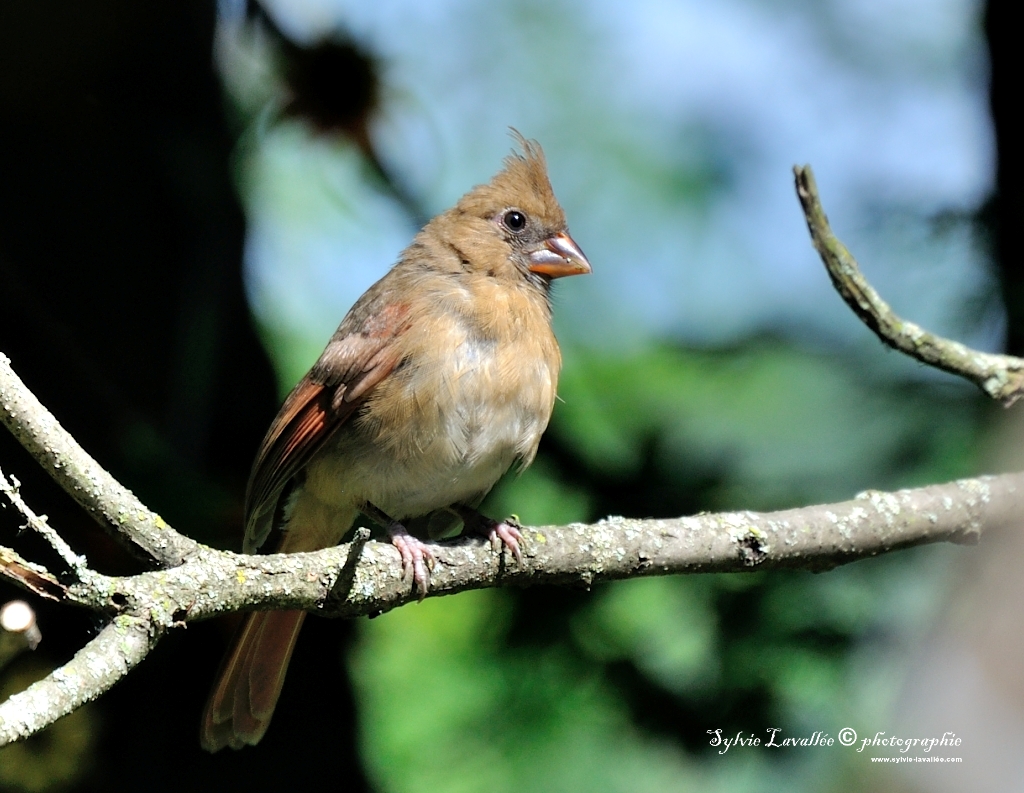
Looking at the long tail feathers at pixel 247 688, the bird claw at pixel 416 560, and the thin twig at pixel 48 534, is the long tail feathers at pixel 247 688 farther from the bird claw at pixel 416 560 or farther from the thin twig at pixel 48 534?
the thin twig at pixel 48 534

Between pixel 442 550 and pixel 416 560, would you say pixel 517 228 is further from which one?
pixel 416 560

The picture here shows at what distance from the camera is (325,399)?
3.56m

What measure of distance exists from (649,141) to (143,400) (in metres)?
3.08

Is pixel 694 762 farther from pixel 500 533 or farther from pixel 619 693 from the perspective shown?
pixel 500 533

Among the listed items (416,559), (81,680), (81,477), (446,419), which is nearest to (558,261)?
(446,419)

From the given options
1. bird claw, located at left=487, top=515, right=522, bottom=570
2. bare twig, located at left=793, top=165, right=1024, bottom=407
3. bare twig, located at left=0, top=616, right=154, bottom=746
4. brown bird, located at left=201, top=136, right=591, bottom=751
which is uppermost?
bare twig, located at left=793, top=165, right=1024, bottom=407

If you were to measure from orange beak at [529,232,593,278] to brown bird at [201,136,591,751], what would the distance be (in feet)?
0.62

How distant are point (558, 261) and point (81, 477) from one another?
217cm

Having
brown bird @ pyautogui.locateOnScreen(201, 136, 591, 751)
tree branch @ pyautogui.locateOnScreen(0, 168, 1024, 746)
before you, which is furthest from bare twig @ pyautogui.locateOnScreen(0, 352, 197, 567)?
brown bird @ pyautogui.locateOnScreen(201, 136, 591, 751)

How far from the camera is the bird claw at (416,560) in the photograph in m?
2.80

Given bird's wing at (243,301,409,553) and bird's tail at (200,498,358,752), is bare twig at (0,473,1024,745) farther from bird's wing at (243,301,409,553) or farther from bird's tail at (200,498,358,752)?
bird's tail at (200,498,358,752)

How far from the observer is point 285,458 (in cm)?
353

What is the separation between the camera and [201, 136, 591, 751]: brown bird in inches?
134

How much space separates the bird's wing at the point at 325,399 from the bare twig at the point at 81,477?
47.7 inches
